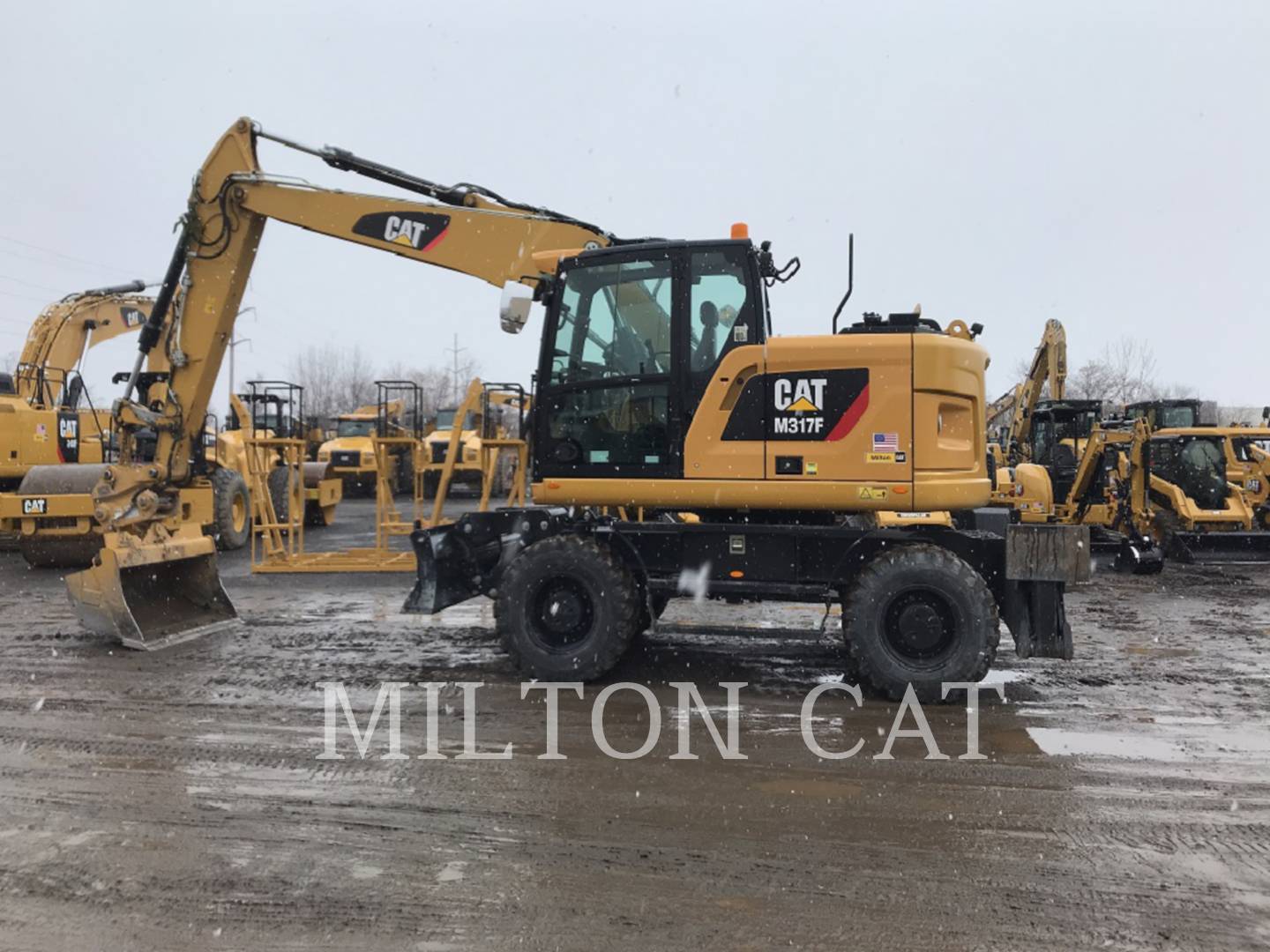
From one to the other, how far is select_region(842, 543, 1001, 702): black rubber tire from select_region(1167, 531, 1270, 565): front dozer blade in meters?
9.30

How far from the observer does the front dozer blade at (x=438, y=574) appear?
671 centimetres

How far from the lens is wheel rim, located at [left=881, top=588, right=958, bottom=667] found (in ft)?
18.7

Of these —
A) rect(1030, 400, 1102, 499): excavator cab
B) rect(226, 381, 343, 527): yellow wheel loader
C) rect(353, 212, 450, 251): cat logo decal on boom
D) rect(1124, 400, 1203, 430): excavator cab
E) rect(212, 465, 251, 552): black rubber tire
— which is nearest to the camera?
rect(353, 212, 450, 251): cat logo decal on boom

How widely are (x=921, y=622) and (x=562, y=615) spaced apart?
2.32m

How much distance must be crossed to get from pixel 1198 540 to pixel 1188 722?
9149 mm

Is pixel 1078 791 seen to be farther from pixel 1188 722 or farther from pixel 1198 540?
pixel 1198 540

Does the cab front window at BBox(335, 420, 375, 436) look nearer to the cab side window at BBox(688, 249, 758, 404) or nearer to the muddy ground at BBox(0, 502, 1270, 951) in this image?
the muddy ground at BBox(0, 502, 1270, 951)

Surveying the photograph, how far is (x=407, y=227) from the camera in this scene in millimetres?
7348

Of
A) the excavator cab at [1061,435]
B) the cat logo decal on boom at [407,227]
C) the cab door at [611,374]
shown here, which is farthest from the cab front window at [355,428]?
the cab door at [611,374]

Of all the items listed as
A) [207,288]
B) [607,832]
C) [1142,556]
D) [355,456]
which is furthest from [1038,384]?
[355,456]

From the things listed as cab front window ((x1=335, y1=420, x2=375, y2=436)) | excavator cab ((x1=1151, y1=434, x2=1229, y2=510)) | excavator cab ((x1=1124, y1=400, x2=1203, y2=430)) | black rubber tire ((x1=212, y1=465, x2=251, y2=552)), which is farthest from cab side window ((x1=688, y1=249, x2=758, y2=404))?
cab front window ((x1=335, y1=420, x2=375, y2=436))

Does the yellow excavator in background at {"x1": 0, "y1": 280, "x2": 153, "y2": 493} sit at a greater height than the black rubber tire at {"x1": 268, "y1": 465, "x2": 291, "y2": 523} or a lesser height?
greater

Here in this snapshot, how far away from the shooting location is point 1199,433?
14133 millimetres

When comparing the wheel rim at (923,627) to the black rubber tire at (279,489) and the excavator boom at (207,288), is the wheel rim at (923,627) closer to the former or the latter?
the excavator boom at (207,288)
